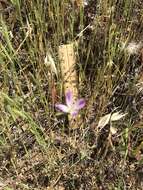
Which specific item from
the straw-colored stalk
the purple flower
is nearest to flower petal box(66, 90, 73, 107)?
the purple flower

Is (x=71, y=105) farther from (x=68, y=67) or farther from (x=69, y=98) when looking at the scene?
(x=68, y=67)

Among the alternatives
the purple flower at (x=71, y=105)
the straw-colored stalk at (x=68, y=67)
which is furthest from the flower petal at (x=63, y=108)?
the straw-colored stalk at (x=68, y=67)

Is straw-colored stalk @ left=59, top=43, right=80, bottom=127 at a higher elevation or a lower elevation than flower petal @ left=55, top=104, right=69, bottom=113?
higher

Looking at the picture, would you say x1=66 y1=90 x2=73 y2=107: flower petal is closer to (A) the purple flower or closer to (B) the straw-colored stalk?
(A) the purple flower

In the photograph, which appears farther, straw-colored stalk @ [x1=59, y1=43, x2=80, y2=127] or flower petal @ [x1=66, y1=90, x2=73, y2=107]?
straw-colored stalk @ [x1=59, y1=43, x2=80, y2=127]

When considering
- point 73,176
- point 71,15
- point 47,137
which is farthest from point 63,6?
point 73,176

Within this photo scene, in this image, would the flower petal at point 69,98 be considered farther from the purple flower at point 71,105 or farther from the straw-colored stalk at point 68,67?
the straw-colored stalk at point 68,67

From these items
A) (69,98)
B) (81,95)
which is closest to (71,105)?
(69,98)

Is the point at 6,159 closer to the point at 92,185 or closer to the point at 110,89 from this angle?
the point at 92,185
